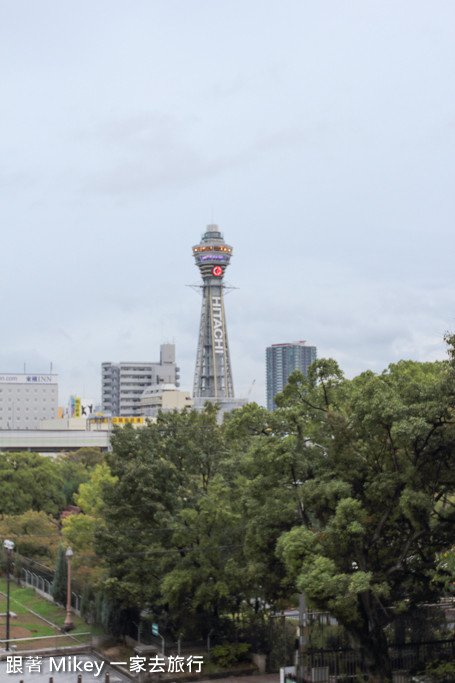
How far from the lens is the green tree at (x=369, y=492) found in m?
A: 27.0

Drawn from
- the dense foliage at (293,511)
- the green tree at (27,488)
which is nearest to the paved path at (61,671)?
the dense foliage at (293,511)

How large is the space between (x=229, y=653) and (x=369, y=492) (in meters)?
13.4

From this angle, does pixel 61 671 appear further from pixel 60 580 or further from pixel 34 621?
pixel 60 580

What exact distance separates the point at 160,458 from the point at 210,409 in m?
4.28

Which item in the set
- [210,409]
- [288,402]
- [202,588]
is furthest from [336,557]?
[210,409]

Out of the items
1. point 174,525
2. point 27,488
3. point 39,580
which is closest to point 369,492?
point 174,525

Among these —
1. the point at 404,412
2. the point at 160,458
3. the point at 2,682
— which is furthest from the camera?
the point at 160,458

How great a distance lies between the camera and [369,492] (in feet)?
96.1

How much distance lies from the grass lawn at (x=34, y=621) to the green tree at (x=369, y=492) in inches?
736

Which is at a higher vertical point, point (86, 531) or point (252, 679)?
point (86, 531)

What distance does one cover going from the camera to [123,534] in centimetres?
3962

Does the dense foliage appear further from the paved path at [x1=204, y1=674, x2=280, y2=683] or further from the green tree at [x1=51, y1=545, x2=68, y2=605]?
the green tree at [x1=51, y1=545, x2=68, y2=605]

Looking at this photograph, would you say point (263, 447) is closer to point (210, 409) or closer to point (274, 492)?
point (274, 492)

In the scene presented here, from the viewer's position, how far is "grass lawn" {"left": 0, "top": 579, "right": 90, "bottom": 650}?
43.2 meters
